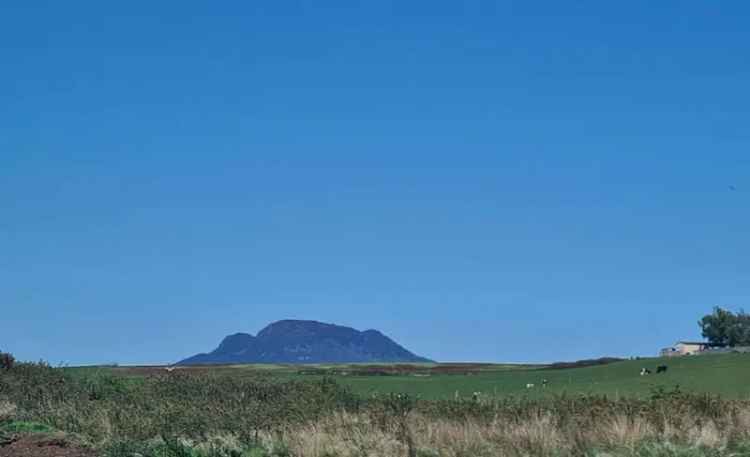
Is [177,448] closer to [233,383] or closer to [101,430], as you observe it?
[101,430]

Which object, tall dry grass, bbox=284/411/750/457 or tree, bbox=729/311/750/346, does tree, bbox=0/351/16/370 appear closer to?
tall dry grass, bbox=284/411/750/457

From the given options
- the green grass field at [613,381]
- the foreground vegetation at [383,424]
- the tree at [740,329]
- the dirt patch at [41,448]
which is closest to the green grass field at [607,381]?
the green grass field at [613,381]

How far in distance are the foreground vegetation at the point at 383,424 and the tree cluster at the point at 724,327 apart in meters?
82.6

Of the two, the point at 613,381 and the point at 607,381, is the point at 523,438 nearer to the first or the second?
the point at 613,381

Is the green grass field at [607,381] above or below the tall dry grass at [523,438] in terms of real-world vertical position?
above

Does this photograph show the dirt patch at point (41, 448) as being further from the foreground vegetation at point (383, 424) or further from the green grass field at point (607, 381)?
the green grass field at point (607, 381)

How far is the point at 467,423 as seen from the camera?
21406 mm

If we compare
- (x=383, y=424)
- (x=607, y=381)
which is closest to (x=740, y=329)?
(x=607, y=381)

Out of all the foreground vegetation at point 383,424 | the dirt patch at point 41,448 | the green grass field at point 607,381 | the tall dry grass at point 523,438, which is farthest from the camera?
the green grass field at point 607,381

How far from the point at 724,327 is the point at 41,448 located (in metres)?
94.4

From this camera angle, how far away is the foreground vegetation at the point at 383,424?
62.2ft

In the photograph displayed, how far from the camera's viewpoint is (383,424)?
869 inches

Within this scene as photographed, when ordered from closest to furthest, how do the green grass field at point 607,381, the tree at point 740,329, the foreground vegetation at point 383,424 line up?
the foreground vegetation at point 383,424 → the green grass field at point 607,381 → the tree at point 740,329

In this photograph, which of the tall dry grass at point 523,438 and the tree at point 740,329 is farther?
the tree at point 740,329
